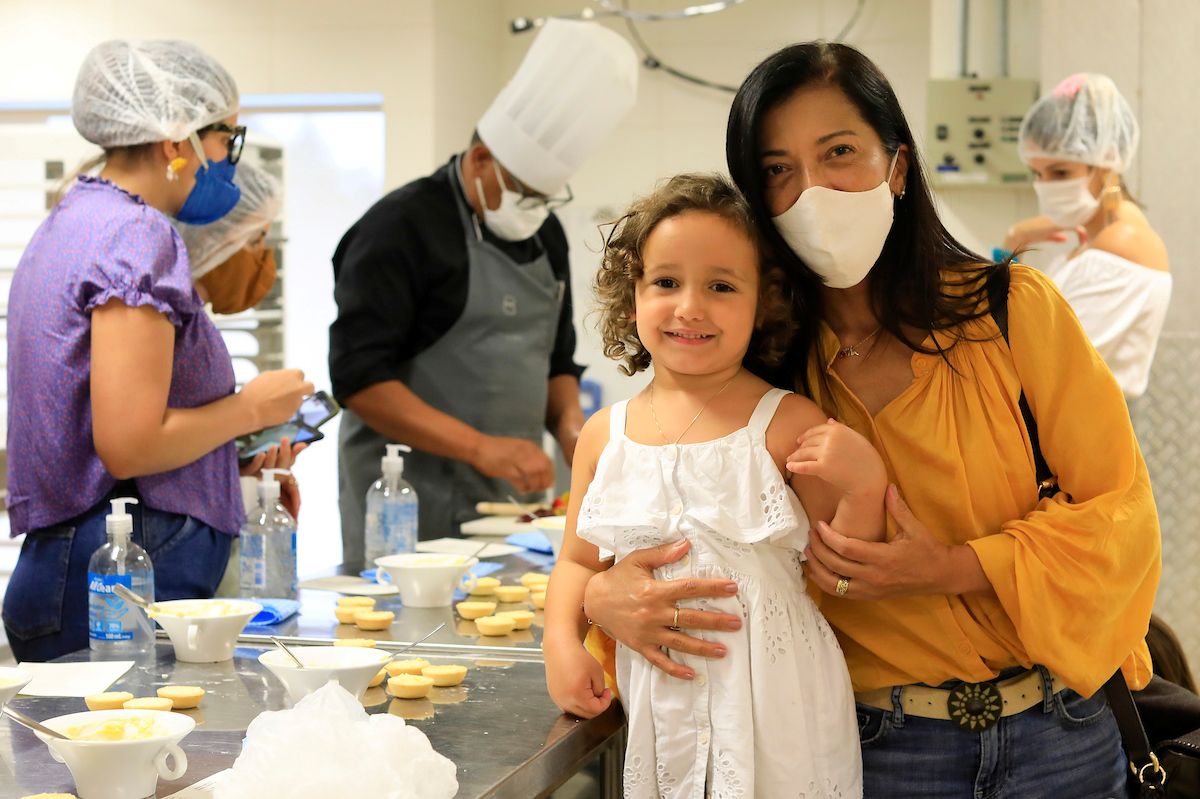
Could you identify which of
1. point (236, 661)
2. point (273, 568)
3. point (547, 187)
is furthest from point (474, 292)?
point (236, 661)

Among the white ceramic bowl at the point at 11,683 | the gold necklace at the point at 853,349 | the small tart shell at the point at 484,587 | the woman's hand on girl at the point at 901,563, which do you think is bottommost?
the small tart shell at the point at 484,587

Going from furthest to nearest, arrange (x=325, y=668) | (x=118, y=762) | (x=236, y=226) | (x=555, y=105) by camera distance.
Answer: (x=555, y=105)
(x=236, y=226)
(x=325, y=668)
(x=118, y=762)

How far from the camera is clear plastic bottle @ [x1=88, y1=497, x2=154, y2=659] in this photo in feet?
6.19

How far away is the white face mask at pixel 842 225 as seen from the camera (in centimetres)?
146

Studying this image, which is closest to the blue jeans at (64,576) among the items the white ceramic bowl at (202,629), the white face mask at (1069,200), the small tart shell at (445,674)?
the white ceramic bowl at (202,629)

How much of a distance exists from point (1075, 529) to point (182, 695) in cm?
110

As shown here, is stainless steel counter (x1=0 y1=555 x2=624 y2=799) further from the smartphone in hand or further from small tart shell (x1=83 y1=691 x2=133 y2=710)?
the smartphone in hand

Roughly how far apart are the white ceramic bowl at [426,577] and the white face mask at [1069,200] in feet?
8.13

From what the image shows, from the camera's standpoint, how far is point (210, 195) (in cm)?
245

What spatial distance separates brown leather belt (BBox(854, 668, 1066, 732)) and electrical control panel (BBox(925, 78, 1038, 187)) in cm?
362

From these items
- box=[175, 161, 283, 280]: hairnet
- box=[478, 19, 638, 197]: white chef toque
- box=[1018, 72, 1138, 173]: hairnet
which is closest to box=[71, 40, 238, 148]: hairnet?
box=[175, 161, 283, 280]: hairnet

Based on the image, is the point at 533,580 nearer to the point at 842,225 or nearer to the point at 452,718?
the point at 452,718

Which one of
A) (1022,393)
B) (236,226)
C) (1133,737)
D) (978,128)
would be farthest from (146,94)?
(978,128)

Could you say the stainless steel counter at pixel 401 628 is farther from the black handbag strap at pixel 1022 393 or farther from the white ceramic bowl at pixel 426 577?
the black handbag strap at pixel 1022 393
